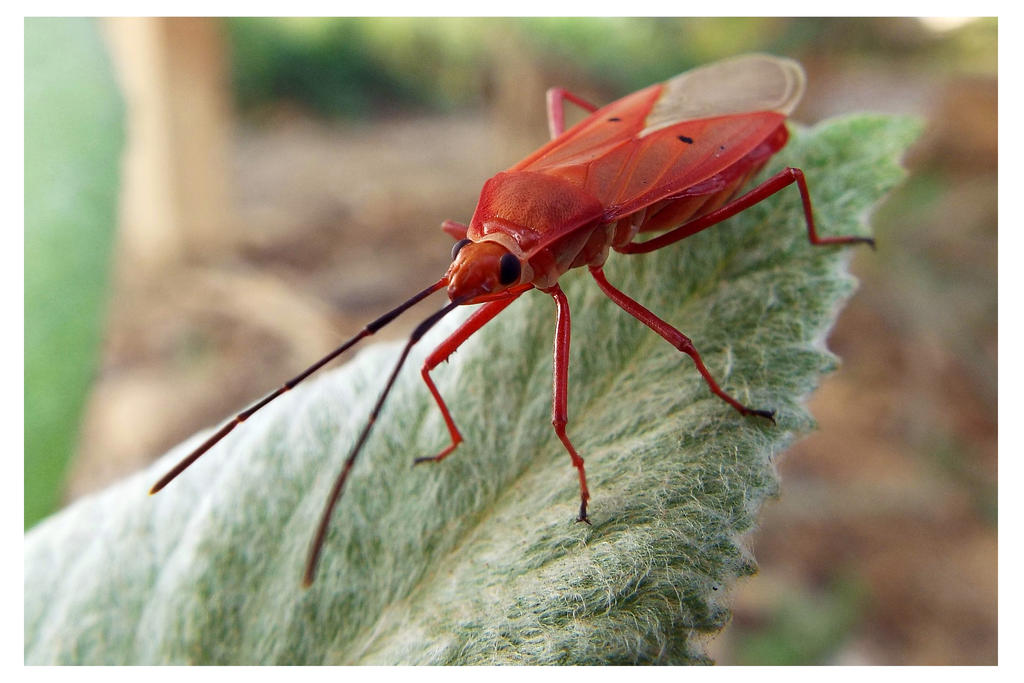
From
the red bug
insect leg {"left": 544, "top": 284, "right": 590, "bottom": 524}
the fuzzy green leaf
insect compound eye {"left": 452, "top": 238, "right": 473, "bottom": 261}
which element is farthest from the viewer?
insect compound eye {"left": 452, "top": 238, "right": 473, "bottom": 261}

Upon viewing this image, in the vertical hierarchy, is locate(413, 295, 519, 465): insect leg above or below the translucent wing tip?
below

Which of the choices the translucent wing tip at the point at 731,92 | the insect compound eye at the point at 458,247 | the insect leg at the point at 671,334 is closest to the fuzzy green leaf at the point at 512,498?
the insect leg at the point at 671,334

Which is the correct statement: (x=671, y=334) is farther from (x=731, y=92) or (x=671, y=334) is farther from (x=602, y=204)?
(x=731, y=92)

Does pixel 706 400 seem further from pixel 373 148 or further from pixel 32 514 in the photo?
pixel 373 148

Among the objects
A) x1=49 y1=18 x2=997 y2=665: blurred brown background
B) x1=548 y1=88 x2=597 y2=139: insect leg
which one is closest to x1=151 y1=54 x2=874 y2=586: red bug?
x1=548 y1=88 x2=597 y2=139: insect leg

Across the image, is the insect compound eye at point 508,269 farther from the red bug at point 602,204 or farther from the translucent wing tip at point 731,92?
the translucent wing tip at point 731,92

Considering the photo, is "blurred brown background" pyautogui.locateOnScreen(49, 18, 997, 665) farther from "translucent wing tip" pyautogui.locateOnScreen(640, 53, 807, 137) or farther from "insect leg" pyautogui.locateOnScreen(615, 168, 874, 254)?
"insect leg" pyautogui.locateOnScreen(615, 168, 874, 254)
